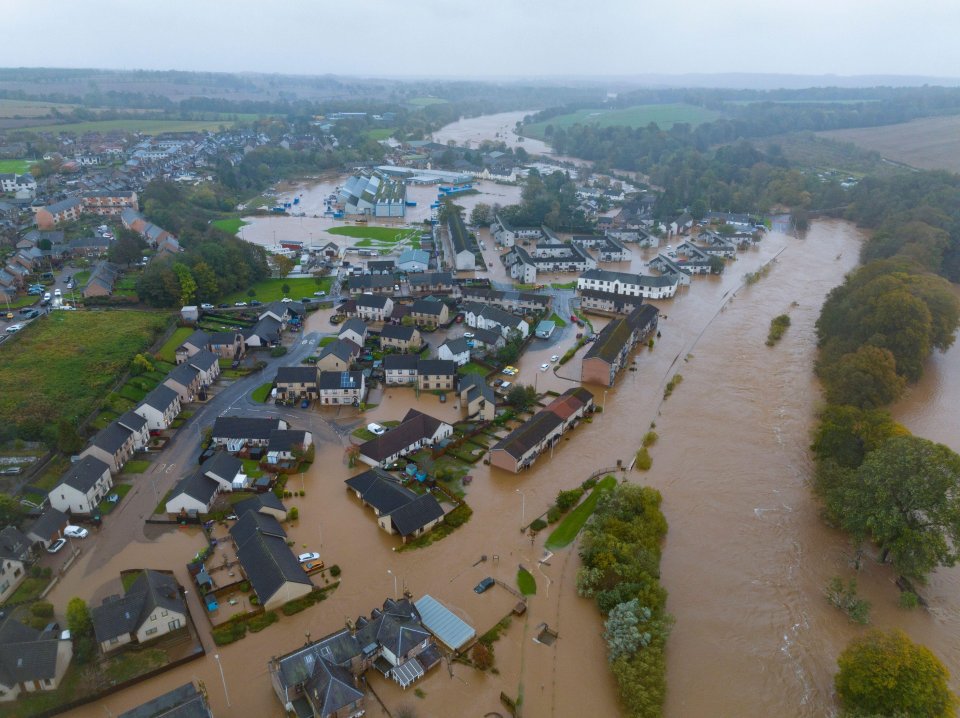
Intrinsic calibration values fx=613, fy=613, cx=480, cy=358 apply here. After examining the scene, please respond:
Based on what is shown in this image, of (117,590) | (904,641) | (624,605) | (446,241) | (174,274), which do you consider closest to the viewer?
(904,641)

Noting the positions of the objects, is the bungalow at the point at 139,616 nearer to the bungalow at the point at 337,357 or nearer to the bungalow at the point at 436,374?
the bungalow at the point at 337,357

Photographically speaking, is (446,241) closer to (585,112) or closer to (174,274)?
(174,274)

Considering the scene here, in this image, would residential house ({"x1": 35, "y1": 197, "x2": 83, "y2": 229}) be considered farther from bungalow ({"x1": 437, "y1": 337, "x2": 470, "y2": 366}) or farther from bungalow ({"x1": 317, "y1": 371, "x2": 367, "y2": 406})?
bungalow ({"x1": 437, "y1": 337, "x2": 470, "y2": 366})

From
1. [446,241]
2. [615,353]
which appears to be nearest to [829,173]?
[446,241]

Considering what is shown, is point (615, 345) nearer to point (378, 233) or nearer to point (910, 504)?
point (910, 504)

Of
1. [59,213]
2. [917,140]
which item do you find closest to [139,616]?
[59,213]

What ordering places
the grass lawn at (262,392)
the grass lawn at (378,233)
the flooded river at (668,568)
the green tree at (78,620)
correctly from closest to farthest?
the flooded river at (668,568), the green tree at (78,620), the grass lawn at (262,392), the grass lawn at (378,233)

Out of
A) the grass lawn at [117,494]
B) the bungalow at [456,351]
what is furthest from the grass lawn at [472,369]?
the grass lawn at [117,494]
